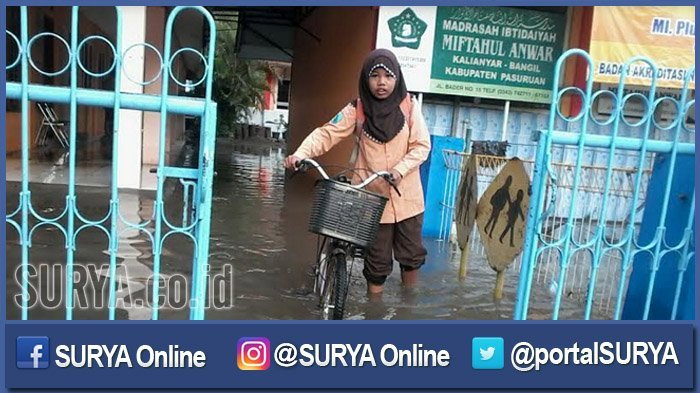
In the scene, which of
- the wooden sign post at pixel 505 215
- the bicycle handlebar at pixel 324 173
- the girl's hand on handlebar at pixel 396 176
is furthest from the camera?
the wooden sign post at pixel 505 215

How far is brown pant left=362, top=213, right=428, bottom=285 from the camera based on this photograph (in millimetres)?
4113

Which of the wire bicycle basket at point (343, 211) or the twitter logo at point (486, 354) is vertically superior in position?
the wire bicycle basket at point (343, 211)

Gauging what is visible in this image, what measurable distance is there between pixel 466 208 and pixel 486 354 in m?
2.66

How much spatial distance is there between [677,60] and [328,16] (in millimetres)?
5764

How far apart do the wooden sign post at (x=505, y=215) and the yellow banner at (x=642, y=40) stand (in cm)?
398

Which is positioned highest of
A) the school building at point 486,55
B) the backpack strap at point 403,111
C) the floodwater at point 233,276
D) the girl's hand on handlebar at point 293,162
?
the school building at point 486,55

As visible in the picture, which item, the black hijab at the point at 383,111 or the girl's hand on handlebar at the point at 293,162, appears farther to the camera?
the black hijab at the point at 383,111

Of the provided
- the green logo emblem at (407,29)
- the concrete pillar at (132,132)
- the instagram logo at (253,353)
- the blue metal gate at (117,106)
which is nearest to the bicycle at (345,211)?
the blue metal gate at (117,106)

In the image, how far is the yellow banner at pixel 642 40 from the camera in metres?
7.50

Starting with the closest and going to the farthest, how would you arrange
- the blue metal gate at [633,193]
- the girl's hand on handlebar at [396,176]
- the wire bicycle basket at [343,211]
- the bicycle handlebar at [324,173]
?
the blue metal gate at [633,193] → the wire bicycle basket at [343,211] → the bicycle handlebar at [324,173] → the girl's hand on handlebar at [396,176]

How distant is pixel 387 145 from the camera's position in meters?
3.93

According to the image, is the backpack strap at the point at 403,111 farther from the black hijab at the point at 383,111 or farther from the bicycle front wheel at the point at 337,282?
the bicycle front wheel at the point at 337,282

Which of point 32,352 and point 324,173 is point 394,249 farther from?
point 32,352

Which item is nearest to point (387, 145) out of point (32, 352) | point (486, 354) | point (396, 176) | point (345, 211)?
point (396, 176)
